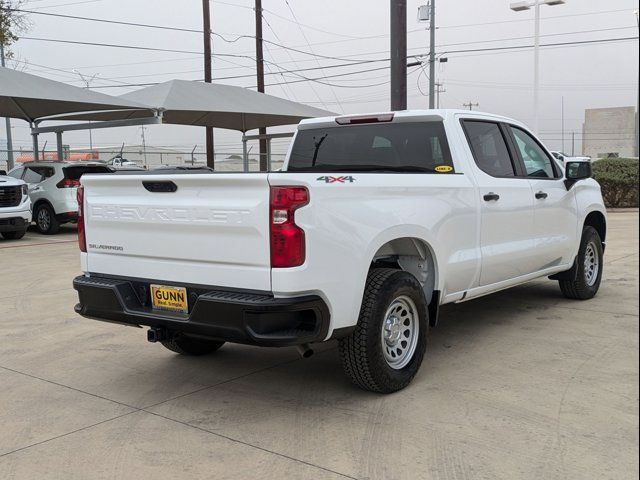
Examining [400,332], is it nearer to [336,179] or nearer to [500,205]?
[336,179]

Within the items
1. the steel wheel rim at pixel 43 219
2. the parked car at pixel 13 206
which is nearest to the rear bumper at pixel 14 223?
the parked car at pixel 13 206

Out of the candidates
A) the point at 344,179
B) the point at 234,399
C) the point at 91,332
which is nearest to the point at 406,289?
the point at 344,179

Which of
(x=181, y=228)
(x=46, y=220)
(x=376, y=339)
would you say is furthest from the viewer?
(x=46, y=220)

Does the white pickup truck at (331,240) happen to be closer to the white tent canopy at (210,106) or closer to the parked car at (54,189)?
the parked car at (54,189)

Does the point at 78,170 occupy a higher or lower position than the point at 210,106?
lower

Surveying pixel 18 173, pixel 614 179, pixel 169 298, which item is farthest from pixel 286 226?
pixel 614 179

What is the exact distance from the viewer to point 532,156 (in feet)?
20.5

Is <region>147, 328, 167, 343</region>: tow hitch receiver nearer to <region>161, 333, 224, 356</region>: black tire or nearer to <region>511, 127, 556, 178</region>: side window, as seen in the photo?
<region>161, 333, 224, 356</region>: black tire

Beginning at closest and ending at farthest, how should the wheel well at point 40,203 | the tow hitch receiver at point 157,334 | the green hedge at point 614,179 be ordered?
the tow hitch receiver at point 157,334, the wheel well at point 40,203, the green hedge at point 614,179

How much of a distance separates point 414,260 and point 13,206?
11.8 m

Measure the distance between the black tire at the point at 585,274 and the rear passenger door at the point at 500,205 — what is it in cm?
118

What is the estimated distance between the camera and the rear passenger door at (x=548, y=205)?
5992 millimetres

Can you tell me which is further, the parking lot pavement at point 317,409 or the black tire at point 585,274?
the black tire at point 585,274

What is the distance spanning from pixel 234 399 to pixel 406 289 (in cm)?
138
